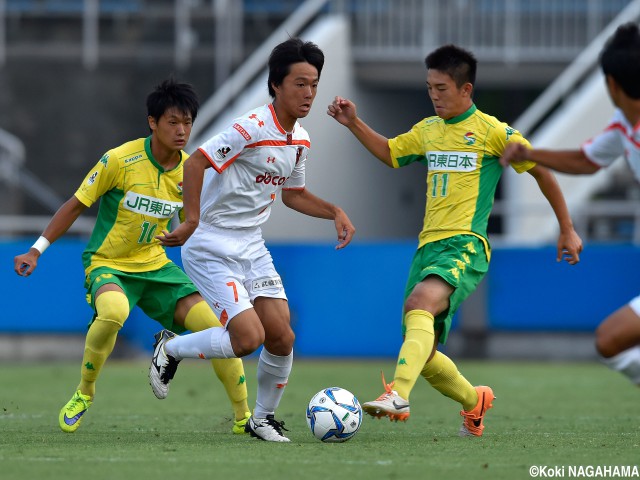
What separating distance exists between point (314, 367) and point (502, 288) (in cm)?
288

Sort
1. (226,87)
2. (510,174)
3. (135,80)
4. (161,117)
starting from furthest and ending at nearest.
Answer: (135,80), (226,87), (510,174), (161,117)

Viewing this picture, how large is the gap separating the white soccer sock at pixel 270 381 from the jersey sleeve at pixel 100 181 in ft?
4.98

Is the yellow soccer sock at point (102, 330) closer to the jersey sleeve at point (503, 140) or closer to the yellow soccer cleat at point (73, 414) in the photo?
the yellow soccer cleat at point (73, 414)

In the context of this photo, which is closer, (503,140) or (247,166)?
(247,166)

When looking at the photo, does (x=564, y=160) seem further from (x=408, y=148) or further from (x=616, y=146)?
(x=408, y=148)

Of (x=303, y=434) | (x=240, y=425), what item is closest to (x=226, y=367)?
(x=240, y=425)

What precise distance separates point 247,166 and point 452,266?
1.41 meters

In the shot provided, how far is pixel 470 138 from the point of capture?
26.3 feet

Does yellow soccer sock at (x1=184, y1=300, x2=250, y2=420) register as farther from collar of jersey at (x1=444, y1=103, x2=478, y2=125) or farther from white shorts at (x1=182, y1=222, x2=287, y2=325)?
collar of jersey at (x1=444, y1=103, x2=478, y2=125)

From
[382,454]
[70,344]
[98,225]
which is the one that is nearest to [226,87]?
[70,344]

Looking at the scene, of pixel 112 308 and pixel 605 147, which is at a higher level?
pixel 605 147

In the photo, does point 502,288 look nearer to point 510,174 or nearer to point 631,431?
point 510,174

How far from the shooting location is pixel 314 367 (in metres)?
15.2

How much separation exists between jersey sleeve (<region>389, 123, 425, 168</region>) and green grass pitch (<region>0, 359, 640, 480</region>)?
179 centimetres
